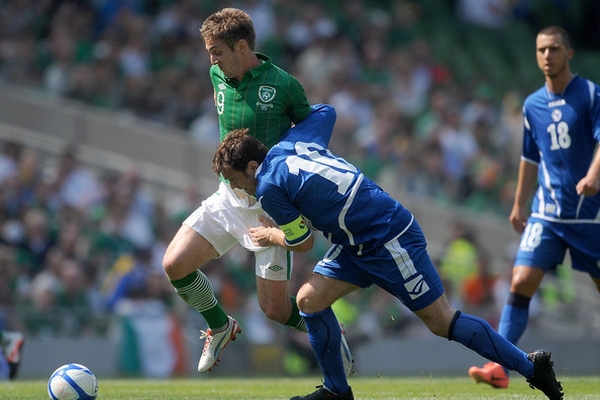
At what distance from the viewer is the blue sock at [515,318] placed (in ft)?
25.8

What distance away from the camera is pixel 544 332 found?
46.5ft

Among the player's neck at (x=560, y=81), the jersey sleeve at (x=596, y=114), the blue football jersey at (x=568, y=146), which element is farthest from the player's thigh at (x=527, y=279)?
the player's neck at (x=560, y=81)

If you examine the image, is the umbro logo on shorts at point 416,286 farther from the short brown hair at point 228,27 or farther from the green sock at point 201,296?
the short brown hair at point 228,27

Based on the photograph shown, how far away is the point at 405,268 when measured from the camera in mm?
6070

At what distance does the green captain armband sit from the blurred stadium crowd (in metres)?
6.52

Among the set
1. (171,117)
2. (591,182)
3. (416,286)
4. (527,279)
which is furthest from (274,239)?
(171,117)

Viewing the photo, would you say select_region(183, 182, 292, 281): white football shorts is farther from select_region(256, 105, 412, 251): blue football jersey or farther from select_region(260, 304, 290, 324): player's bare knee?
select_region(256, 105, 412, 251): blue football jersey

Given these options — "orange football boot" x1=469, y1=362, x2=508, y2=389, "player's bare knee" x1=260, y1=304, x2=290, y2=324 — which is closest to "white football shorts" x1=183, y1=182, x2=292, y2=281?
"player's bare knee" x1=260, y1=304, x2=290, y2=324

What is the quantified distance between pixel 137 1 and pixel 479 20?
25.4 ft

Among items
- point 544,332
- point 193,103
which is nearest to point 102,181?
point 193,103

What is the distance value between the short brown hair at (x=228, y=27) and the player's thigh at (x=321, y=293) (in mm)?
1721

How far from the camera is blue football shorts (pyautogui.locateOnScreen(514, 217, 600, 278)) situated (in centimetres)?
780

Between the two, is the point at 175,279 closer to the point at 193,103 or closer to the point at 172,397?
the point at 172,397

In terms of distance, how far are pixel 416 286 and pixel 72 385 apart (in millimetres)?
→ 2124
